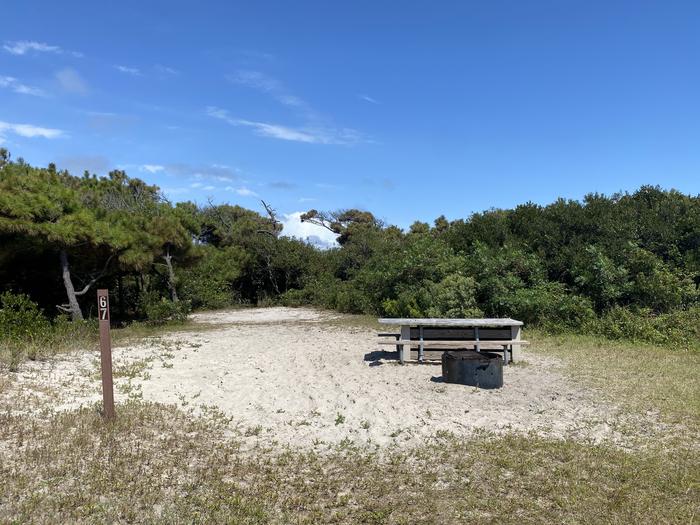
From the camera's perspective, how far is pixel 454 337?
8953mm

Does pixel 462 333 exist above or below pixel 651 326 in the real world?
above

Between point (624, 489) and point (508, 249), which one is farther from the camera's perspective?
point (508, 249)

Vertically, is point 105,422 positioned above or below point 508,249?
below

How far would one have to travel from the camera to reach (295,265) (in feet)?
77.0

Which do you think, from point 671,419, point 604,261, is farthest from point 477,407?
point 604,261

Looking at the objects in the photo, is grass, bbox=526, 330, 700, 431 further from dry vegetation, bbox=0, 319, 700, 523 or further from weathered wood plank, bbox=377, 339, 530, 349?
weathered wood plank, bbox=377, 339, 530, 349

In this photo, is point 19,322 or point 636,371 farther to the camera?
point 19,322

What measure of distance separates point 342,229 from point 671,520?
1374 inches

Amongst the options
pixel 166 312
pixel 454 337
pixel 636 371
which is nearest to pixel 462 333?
pixel 454 337

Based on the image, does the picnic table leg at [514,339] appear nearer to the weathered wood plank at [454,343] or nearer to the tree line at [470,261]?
the weathered wood plank at [454,343]

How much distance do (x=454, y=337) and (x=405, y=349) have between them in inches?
34.0

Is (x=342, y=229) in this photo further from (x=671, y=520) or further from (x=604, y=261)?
(x=671, y=520)

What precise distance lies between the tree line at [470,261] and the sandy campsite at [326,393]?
11.0 feet

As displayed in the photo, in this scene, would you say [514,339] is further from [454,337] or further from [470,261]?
[470,261]
